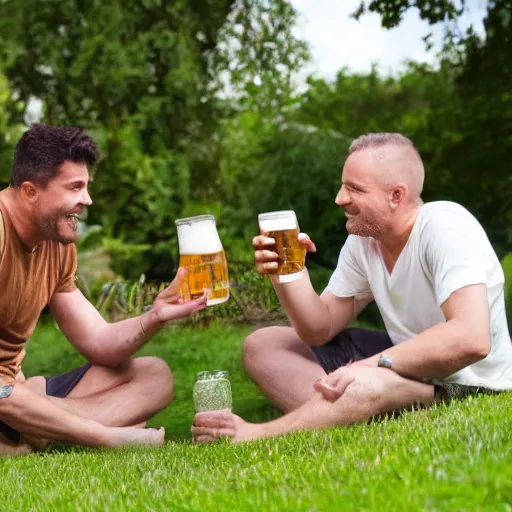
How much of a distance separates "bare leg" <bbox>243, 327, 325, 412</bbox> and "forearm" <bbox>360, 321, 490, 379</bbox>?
1.89 feet

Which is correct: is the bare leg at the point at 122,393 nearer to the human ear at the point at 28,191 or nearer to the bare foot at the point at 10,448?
the bare foot at the point at 10,448

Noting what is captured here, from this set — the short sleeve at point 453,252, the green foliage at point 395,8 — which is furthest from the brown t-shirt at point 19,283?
the green foliage at point 395,8

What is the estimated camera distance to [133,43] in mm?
15266

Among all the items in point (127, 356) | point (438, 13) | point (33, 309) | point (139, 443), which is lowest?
point (139, 443)

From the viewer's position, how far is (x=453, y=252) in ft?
14.6

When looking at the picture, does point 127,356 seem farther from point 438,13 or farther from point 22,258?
point 438,13

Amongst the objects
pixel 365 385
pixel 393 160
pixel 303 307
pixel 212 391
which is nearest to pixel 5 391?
pixel 212 391

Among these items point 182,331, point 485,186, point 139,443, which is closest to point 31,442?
point 139,443

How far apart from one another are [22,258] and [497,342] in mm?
2579

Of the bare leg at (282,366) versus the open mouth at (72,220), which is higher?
the open mouth at (72,220)

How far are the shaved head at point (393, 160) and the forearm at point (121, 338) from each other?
146 cm

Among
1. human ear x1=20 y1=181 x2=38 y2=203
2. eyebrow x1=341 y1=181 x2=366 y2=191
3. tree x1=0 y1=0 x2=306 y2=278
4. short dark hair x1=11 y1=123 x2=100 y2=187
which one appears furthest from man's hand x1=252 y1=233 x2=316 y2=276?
tree x1=0 y1=0 x2=306 y2=278

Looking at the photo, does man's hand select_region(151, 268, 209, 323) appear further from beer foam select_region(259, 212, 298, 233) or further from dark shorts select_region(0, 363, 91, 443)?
dark shorts select_region(0, 363, 91, 443)

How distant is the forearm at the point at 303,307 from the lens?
190 inches
